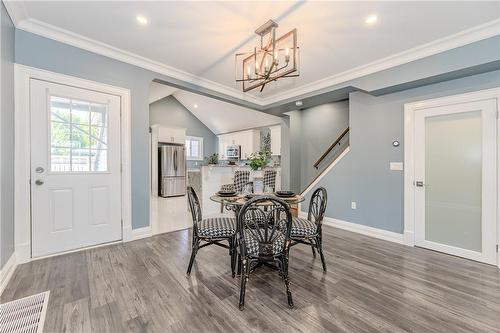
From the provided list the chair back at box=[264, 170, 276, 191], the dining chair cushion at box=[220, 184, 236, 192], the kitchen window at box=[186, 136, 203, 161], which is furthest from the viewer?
the kitchen window at box=[186, 136, 203, 161]

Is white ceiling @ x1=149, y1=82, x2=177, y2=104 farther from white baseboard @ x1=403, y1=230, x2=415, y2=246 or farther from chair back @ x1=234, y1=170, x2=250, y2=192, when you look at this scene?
white baseboard @ x1=403, y1=230, x2=415, y2=246

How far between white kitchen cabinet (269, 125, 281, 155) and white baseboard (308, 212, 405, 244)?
3084mm

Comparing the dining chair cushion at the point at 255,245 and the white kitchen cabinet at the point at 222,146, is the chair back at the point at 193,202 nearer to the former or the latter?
the dining chair cushion at the point at 255,245

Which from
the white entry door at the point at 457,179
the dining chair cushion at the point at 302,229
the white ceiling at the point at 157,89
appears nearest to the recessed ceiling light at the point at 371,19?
the white entry door at the point at 457,179

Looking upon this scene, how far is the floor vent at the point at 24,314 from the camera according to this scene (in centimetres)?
152

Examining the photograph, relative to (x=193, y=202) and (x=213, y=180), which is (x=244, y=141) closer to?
(x=213, y=180)

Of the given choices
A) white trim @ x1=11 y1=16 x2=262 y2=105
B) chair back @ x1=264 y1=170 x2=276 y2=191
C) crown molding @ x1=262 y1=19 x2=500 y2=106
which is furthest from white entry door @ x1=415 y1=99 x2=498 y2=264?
white trim @ x1=11 y1=16 x2=262 y2=105

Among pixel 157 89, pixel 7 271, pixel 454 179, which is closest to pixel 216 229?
pixel 7 271

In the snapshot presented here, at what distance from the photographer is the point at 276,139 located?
6.93 meters

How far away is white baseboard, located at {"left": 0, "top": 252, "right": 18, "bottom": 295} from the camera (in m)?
1.98

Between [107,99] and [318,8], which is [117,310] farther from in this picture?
[318,8]

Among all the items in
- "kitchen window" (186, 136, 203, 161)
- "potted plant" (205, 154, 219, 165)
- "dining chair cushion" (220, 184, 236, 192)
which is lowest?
"dining chair cushion" (220, 184, 236, 192)

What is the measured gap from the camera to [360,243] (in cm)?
326

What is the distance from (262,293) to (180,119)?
25.3 feet
